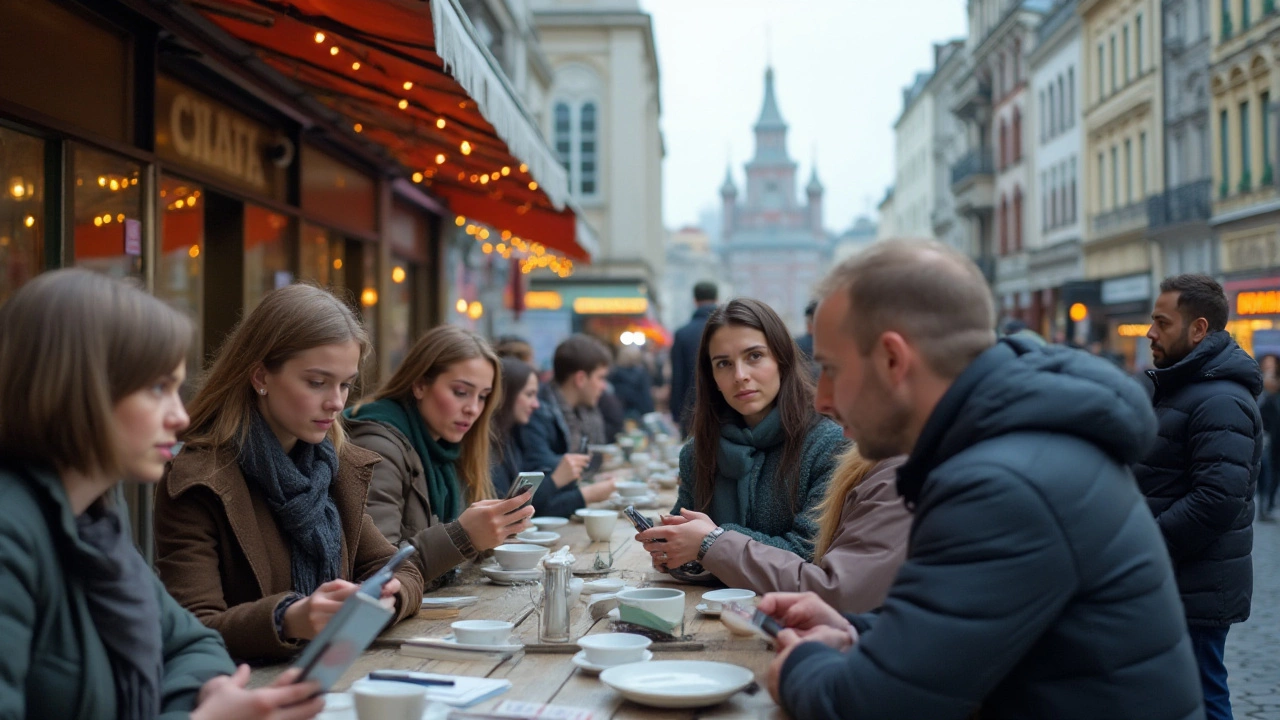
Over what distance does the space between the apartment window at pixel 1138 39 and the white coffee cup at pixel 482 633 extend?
1344 inches

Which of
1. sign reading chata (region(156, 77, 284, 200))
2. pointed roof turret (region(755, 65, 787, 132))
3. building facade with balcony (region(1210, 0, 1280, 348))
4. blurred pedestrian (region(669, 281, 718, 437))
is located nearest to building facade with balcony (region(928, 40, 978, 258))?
building facade with balcony (region(1210, 0, 1280, 348))

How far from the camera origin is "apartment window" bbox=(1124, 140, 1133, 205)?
34969mm

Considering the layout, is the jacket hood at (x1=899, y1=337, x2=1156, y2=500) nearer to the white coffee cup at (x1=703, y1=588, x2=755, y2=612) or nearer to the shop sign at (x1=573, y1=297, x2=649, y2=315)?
the white coffee cup at (x1=703, y1=588, x2=755, y2=612)

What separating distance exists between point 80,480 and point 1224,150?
30.2 meters

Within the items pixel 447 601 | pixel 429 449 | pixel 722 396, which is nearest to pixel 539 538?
pixel 429 449

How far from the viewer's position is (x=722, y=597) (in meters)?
3.54

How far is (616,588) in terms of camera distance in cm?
391

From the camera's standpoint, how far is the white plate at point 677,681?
260 cm

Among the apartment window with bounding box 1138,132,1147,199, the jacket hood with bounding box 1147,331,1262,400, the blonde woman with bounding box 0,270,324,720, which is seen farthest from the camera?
the apartment window with bounding box 1138,132,1147,199

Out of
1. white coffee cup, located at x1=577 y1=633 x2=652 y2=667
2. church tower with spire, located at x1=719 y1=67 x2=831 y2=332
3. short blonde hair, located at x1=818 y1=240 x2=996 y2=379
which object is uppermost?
church tower with spire, located at x1=719 y1=67 x2=831 y2=332

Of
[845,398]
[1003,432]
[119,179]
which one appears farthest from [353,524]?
[119,179]

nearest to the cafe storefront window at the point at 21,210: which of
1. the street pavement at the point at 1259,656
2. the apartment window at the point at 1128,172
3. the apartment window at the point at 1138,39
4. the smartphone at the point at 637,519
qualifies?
the smartphone at the point at 637,519

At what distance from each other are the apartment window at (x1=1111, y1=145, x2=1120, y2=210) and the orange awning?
28.3 meters

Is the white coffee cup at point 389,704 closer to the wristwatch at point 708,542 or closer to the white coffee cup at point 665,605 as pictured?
the white coffee cup at point 665,605
